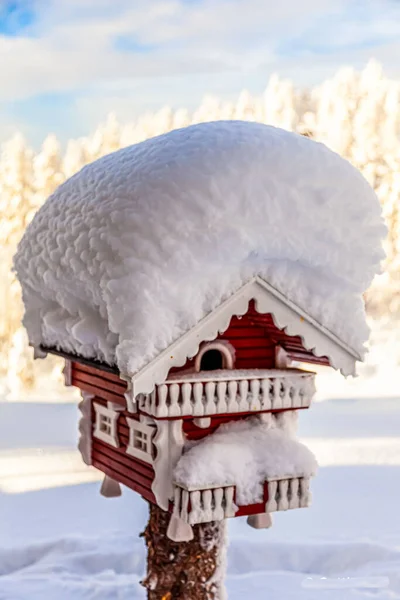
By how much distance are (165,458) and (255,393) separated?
0.54 meters

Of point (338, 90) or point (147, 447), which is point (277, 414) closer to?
point (147, 447)

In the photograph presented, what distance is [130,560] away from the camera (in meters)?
7.05

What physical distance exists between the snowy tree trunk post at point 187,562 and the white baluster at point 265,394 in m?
0.77

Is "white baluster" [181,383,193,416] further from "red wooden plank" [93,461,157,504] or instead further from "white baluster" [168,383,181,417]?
"red wooden plank" [93,461,157,504]

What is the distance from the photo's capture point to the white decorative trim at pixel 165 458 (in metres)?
3.57

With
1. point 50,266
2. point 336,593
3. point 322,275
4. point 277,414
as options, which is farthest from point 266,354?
point 336,593

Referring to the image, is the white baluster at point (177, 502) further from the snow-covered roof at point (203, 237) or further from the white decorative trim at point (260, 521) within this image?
the white decorative trim at point (260, 521)

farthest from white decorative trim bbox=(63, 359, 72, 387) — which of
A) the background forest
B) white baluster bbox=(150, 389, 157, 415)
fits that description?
the background forest

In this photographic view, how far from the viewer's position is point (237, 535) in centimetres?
759

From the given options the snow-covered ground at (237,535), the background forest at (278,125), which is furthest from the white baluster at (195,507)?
the background forest at (278,125)

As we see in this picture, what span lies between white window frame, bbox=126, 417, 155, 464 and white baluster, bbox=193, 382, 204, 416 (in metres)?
0.28

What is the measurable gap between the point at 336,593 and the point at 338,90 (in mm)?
10632

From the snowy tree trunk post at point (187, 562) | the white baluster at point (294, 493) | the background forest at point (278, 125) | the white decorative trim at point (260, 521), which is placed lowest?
the snowy tree trunk post at point (187, 562)

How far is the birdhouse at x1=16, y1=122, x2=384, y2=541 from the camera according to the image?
329cm
